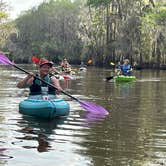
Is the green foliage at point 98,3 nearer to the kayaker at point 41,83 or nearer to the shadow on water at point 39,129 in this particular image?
the kayaker at point 41,83

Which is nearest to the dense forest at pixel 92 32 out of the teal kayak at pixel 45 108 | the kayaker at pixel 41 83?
the kayaker at pixel 41 83

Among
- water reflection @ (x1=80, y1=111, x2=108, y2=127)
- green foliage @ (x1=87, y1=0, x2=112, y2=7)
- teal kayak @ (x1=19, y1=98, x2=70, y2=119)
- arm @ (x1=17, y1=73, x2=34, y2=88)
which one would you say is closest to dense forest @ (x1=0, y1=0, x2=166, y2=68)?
green foliage @ (x1=87, y1=0, x2=112, y2=7)

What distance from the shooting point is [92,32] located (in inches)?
2606

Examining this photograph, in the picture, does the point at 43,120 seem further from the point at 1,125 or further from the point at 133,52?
the point at 133,52

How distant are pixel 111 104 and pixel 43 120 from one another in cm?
459

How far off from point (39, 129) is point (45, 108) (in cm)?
124

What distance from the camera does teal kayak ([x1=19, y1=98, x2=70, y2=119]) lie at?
11281 millimetres

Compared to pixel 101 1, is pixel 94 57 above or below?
below

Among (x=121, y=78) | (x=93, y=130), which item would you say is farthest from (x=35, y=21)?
(x=93, y=130)

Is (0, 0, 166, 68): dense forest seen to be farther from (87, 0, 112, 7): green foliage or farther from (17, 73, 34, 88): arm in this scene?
(17, 73, 34, 88): arm

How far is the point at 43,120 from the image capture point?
450 inches

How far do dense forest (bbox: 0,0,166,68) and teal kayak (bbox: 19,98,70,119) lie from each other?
1670 inches

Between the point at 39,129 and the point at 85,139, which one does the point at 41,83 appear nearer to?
the point at 39,129

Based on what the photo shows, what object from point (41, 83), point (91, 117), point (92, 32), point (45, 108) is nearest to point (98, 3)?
point (92, 32)
